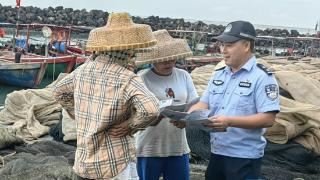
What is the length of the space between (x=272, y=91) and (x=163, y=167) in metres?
1.05

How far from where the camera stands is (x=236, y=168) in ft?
9.35

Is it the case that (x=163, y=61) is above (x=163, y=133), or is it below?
above

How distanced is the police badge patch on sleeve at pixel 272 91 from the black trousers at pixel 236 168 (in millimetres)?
379

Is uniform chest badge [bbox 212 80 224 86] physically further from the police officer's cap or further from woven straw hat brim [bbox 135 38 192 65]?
→ woven straw hat brim [bbox 135 38 192 65]

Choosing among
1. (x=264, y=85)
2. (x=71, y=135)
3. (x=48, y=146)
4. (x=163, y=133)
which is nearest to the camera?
(x=264, y=85)

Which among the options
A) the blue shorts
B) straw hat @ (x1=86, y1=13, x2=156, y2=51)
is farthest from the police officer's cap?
the blue shorts

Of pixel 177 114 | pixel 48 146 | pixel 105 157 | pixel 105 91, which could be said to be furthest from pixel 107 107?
pixel 48 146

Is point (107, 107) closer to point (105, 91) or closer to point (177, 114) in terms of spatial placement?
point (105, 91)

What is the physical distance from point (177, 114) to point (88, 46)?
617mm

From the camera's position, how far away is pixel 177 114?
9.60 feet

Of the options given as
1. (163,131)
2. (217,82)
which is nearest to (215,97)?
(217,82)

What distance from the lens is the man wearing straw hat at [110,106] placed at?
2562 mm

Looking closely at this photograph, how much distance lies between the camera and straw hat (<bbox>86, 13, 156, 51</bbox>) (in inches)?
105

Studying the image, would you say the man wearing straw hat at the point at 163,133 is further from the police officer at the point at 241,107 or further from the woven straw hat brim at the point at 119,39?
the woven straw hat brim at the point at 119,39
